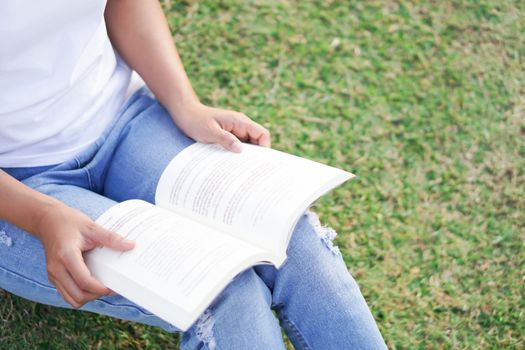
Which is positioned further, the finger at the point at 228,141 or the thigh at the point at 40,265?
the finger at the point at 228,141

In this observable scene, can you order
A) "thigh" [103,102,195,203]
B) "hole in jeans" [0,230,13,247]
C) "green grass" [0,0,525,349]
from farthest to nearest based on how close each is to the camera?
"green grass" [0,0,525,349], "thigh" [103,102,195,203], "hole in jeans" [0,230,13,247]

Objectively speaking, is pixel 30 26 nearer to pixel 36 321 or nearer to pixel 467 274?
pixel 36 321

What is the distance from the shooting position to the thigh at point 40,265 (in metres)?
1.39

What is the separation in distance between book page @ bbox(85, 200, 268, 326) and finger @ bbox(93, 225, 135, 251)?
0.02 metres

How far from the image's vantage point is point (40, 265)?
4.57ft

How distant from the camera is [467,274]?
207cm

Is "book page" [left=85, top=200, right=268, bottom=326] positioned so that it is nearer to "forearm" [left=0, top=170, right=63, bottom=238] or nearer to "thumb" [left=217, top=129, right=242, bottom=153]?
"forearm" [left=0, top=170, right=63, bottom=238]

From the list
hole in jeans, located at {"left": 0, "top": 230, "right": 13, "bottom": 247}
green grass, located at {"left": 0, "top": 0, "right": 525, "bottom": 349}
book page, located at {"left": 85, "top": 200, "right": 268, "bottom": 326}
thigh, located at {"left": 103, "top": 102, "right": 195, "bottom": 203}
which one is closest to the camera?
book page, located at {"left": 85, "top": 200, "right": 268, "bottom": 326}

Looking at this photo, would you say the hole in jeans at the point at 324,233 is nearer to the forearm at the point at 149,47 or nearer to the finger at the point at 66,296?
the forearm at the point at 149,47

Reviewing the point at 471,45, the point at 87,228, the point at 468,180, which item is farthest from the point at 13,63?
the point at 471,45

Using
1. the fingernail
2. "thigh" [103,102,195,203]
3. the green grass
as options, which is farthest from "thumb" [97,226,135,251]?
the green grass

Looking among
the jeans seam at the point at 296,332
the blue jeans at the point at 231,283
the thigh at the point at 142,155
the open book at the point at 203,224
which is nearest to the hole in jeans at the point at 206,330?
the blue jeans at the point at 231,283

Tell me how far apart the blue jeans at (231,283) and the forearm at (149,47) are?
0.12 m

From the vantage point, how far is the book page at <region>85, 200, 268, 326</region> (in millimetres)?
1207
